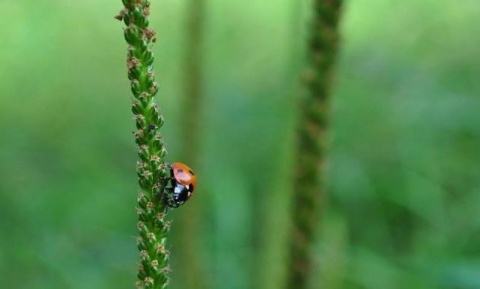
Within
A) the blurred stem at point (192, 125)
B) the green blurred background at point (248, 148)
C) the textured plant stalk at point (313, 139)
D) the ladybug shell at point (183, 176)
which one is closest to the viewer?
the textured plant stalk at point (313, 139)

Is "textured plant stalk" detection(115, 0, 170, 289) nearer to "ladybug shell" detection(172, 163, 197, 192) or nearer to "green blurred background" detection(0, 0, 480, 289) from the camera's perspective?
"ladybug shell" detection(172, 163, 197, 192)

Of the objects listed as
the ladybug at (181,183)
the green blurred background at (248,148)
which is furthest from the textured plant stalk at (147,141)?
the green blurred background at (248,148)

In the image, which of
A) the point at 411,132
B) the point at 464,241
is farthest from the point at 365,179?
the point at 464,241

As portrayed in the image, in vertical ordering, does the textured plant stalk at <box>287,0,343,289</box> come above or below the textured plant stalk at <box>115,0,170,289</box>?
above

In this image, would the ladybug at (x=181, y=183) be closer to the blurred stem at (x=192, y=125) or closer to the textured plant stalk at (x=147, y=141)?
the blurred stem at (x=192, y=125)

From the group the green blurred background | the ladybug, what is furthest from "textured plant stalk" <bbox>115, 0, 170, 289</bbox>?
the green blurred background

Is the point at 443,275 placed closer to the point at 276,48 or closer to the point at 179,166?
the point at 179,166

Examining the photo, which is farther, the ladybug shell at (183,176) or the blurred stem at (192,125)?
the blurred stem at (192,125)

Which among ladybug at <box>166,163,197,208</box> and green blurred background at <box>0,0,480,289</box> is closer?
ladybug at <box>166,163,197,208</box>
